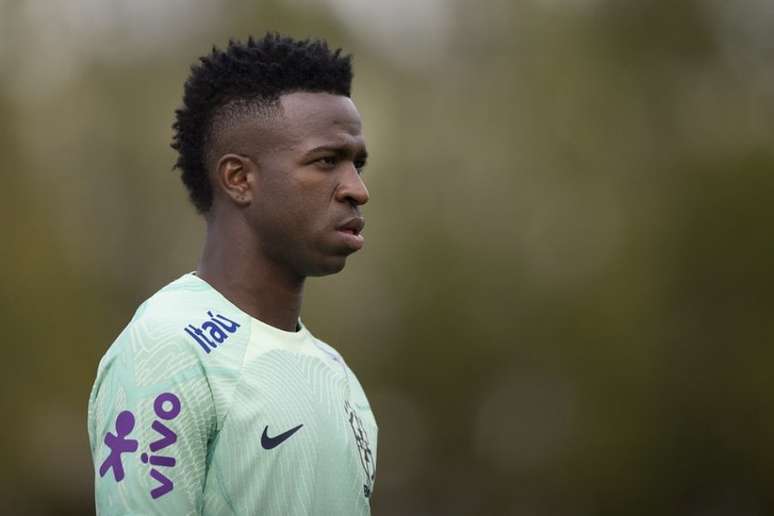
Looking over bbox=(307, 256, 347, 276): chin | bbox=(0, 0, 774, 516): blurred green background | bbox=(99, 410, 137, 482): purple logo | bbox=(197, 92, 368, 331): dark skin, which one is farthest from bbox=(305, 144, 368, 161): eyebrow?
bbox=(0, 0, 774, 516): blurred green background

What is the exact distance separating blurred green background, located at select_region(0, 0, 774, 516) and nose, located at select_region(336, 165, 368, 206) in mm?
6446

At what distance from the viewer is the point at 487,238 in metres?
9.77

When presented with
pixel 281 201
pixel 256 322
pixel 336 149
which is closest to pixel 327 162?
pixel 336 149

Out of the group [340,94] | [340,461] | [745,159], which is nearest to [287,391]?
[340,461]

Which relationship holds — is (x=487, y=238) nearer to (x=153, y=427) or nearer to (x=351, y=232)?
(x=351, y=232)

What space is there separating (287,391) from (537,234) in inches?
278

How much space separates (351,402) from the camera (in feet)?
10.5

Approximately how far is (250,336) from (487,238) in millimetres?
6976

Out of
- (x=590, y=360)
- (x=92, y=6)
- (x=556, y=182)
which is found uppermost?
(x=92, y=6)

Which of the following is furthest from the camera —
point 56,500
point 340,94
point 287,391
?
point 56,500

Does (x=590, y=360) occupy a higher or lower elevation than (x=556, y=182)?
lower

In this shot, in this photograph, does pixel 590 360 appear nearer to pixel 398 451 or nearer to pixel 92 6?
pixel 398 451

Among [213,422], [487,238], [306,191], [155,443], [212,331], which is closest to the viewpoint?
[155,443]

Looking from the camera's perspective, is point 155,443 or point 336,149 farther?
point 336,149
